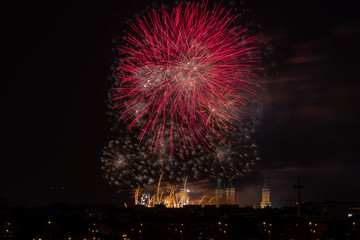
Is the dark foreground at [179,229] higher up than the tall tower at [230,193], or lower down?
lower down

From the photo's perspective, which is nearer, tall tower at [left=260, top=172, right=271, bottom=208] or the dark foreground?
the dark foreground

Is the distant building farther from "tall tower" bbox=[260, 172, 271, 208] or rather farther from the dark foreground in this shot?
the dark foreground

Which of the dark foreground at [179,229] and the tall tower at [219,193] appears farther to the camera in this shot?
the tall tower at [219,193]

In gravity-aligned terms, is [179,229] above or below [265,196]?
below

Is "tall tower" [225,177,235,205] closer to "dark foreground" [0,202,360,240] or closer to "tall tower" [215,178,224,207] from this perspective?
"tall tower" [215,178,224,207]

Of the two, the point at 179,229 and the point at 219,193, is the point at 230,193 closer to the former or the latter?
the point at 219,193

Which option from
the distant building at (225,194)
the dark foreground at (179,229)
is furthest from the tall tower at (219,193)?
the dark foreground at (179,229)

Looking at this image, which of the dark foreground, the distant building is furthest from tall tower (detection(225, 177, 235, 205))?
the dark foreground

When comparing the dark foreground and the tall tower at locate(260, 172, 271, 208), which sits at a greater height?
the tall tower at locate(260, 172, 271, 208)

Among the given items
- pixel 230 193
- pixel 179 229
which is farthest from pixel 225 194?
pixel 179 229

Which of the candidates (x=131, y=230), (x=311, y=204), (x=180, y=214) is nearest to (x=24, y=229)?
(x=131, y=230)

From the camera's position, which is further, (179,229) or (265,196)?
(265,196)

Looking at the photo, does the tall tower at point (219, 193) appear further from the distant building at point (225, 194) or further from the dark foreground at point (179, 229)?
the dark foreground at point (179, 229)

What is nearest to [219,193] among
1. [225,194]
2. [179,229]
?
[225,194]
